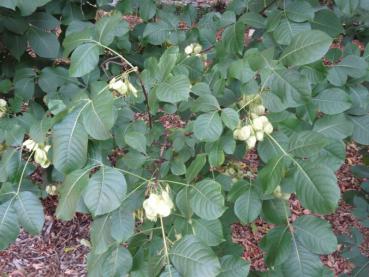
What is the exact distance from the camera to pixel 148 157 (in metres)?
1.23

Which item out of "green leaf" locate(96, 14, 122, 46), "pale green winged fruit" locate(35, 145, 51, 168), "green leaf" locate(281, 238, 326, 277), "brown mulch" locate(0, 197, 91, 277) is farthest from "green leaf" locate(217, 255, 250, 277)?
"brown mulch" locate(0, 197, 91, 277)

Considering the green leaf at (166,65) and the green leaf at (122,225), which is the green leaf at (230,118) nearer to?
the green leaf at (166,65)

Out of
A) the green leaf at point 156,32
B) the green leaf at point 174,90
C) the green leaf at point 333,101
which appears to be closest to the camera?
the green leaf at point 174,90

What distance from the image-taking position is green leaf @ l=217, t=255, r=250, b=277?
1.05m

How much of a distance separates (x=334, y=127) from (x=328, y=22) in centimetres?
43

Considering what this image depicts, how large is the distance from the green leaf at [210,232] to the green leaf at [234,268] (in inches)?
2.6

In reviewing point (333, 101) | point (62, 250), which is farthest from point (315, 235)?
point (62, 250)

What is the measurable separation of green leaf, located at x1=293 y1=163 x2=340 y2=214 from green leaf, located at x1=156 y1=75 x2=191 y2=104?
320 mm

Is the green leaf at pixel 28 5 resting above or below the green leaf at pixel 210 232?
above

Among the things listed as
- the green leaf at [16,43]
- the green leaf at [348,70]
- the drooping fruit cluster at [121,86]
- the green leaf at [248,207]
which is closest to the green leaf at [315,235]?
the green leaf at [248,207]

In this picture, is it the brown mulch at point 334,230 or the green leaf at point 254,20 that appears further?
the brown mulch at point 334,230

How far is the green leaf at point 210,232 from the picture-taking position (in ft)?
3.49

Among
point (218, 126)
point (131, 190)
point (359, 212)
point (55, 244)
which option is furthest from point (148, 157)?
point (55, 244)

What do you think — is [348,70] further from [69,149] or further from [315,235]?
[69,149]
